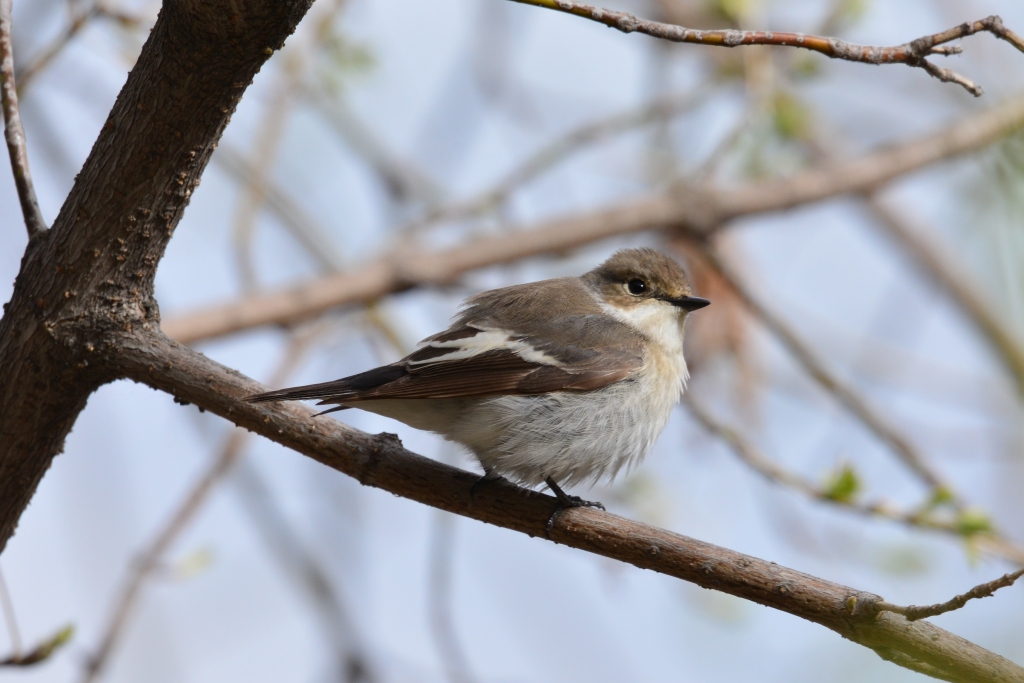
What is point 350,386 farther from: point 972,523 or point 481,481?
point 972,523

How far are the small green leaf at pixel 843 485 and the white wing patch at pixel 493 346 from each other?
44.4 inches

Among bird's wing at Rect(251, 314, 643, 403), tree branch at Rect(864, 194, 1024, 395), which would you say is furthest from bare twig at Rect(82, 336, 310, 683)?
tree branch at Rect(864, 194, 1024, 395)

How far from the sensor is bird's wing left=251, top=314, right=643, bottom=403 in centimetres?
335

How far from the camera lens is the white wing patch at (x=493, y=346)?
→ 3689mm

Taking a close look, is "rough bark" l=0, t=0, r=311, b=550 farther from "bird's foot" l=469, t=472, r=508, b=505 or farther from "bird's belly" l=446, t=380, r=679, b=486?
"bird's belly" l=446, t=380, r=679, b=486

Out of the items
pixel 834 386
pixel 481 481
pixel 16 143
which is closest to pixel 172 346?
pixel 16 143

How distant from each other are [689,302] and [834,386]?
3.39 ft

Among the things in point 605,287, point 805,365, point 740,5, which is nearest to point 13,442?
point 605,287

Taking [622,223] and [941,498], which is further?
[622,223]

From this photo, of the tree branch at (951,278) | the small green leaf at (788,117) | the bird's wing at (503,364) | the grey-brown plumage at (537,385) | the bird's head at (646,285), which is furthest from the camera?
the tree branch at (951,278)

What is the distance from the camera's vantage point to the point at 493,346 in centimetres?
377

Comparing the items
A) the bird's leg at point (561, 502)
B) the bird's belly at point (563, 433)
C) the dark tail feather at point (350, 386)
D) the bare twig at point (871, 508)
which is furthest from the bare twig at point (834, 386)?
the dark tail feather at point (350, 386)

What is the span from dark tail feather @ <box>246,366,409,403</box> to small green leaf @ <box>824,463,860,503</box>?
66.0 inches

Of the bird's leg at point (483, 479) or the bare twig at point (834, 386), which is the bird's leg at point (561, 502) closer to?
the bird's leg at point (483, 479)
